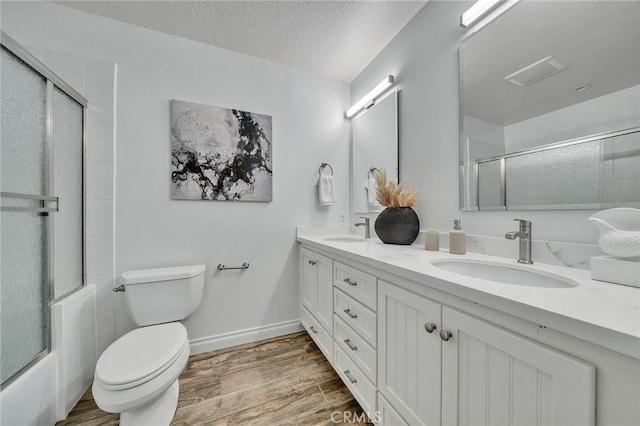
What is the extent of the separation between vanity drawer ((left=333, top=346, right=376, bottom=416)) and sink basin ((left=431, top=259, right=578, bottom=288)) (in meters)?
0.63

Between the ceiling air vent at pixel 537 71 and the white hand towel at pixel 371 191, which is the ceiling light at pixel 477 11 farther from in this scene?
the white hand towel at pixel 371 191

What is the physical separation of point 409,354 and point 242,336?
4.65ft

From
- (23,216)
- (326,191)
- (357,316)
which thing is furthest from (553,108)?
(23,216)

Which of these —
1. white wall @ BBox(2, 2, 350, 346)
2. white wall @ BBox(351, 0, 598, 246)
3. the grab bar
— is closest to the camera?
white wall @ BBox(351, 0, 598, 246)

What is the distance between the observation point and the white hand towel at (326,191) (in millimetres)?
2004

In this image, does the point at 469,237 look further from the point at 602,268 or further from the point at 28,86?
the point at 28,86

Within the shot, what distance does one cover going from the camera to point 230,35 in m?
1.65

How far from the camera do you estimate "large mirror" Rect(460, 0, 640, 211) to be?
2.49 feet

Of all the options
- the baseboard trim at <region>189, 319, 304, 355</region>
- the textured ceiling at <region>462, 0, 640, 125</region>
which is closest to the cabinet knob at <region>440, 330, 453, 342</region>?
the textured ceiling at <region>462, 0, 640, 125</region>

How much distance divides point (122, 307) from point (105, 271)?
0.85 ft

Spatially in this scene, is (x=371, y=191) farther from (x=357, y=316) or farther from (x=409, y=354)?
(x=409, y=354)

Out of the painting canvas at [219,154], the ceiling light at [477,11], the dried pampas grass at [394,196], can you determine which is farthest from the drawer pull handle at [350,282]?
the ceiling light at [477,11]

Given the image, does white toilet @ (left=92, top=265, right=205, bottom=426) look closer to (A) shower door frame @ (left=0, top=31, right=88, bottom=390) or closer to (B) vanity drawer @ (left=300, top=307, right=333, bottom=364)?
(A) shower door frame @ (left=0, top=31, right=88, bottom=390)

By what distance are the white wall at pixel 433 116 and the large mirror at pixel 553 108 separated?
0.07 m
